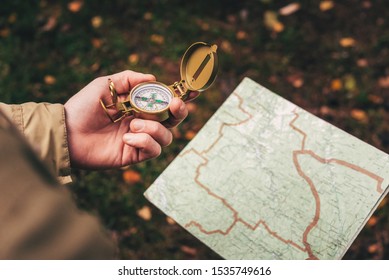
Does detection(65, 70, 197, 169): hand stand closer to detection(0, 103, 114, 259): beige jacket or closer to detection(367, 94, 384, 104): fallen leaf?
detection(0, 103, 114, 259): beige jacket

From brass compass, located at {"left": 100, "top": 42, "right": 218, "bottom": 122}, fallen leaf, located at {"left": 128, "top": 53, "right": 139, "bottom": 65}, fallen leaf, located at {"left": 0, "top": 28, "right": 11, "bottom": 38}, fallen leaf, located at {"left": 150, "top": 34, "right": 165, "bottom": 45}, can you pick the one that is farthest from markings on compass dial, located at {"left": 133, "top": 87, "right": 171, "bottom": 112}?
fallen leaf, located at {"left": 0, "top": 28, "right": 11, "bottom": 38}

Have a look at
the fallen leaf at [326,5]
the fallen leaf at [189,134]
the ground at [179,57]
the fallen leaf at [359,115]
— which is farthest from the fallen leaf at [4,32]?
the fallen leaf at [359,115]

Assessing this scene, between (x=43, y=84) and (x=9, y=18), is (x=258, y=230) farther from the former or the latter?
(x=9, y=18)

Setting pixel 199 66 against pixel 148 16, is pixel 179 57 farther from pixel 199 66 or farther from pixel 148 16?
pixel 199 66

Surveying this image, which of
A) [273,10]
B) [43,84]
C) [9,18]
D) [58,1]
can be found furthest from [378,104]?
[9,18]

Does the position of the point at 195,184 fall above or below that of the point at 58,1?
below

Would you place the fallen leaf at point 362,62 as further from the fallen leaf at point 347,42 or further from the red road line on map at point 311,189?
the red road line on map at point 311,189
